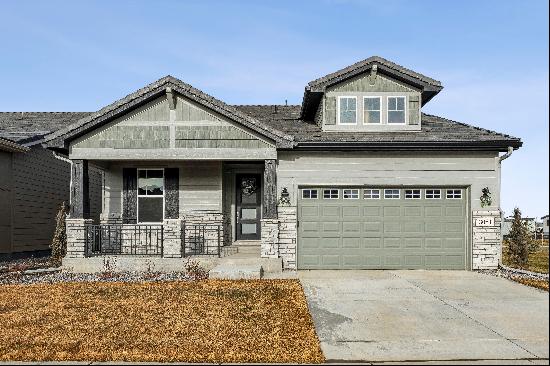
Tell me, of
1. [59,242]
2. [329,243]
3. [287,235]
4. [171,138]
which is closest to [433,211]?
[329,243]

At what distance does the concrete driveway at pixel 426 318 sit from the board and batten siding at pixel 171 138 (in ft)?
13.8

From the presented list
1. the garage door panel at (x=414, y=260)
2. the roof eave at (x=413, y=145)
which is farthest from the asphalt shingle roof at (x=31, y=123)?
the garage door panel at (x=414, y=260)

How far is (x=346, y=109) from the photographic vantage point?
13.9 meters

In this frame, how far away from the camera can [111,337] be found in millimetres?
6535

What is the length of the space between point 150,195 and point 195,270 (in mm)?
3778

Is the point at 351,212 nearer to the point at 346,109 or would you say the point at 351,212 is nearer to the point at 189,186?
the point at 346,109

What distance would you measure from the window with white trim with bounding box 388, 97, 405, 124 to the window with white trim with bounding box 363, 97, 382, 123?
1.04 feet

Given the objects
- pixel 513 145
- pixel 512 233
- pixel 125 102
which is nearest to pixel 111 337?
pixel 125 102

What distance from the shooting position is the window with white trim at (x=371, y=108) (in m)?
13.8

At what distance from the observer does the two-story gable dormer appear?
45.0ft

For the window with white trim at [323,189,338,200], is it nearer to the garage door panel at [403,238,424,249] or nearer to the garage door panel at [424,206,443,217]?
the garage door panel at [403,238,424,249]

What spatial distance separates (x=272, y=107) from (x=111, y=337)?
42.6 ft

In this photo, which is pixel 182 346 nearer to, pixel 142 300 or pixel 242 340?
pixel 242 340

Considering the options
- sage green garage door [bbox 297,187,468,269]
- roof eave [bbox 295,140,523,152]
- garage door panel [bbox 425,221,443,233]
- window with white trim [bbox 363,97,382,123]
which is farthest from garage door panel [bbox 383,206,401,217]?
window with white trim [bbox 363,97,382,123]
